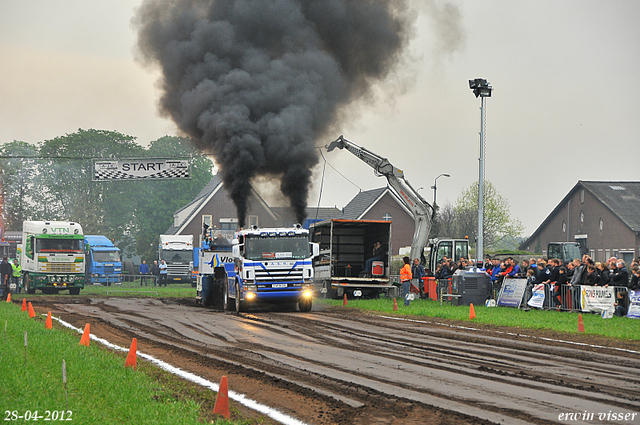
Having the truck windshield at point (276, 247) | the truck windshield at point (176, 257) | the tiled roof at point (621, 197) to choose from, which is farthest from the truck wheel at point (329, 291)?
the tiled roof at point (621, 197)

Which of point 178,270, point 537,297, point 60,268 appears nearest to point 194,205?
point 178,270

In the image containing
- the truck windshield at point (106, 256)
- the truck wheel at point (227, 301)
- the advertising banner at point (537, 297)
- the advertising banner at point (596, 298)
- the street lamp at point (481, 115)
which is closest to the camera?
the advertising banner at point (596, 298)

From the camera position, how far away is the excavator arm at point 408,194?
30172 mm

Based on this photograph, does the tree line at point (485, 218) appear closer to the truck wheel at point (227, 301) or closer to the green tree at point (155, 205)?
the green tree at point (155, 205)

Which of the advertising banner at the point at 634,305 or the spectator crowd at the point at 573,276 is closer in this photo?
the advertising banner at the point at 634,305

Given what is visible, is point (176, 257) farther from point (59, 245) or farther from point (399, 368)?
point (399, 368)

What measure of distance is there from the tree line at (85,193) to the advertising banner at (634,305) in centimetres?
6064

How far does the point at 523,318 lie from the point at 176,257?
3697 cm

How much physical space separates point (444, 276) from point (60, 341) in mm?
16947

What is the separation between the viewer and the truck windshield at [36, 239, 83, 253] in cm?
3450

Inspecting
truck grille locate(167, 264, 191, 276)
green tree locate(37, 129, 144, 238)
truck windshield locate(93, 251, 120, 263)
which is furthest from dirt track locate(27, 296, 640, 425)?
green tree locate(37, 129, 144, 238)

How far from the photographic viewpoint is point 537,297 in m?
22.2

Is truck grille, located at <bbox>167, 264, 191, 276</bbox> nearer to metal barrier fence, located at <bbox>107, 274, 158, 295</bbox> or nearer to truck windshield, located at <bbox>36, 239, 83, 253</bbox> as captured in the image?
metal barrier fence, located at <bbox>107, 274, 158, 295</bbox>

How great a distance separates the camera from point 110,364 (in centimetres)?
1042
